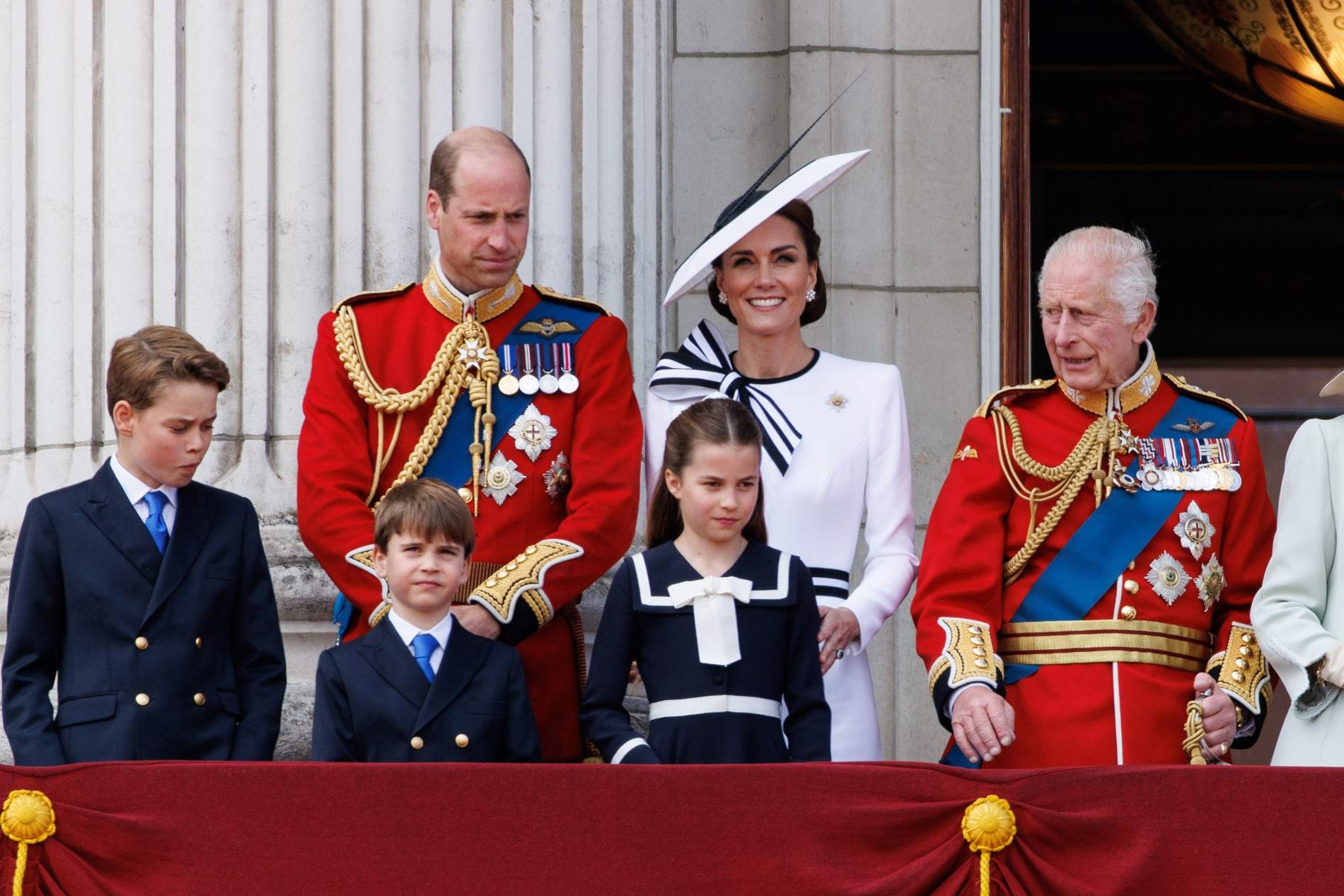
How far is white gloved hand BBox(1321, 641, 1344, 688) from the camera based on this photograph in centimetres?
385

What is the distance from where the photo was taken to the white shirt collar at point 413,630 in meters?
3.87

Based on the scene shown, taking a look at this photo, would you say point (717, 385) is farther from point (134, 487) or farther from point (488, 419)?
point (134, 487)

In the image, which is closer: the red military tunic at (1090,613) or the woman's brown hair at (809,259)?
the red military tunic at (1090,613)

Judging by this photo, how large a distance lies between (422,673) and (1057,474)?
122cm

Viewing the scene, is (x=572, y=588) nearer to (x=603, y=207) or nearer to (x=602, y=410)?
(x=602, y=410)

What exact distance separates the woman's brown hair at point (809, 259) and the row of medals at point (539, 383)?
374 mm

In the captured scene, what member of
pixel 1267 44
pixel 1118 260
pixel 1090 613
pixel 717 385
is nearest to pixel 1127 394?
pixel 1118 260

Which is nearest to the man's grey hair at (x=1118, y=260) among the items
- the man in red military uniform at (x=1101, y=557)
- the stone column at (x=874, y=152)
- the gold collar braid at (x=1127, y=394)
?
the man in red military uniform at (x=1101, y=557)

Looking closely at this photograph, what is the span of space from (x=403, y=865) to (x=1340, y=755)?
1590 mm

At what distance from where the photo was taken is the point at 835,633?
4.18m

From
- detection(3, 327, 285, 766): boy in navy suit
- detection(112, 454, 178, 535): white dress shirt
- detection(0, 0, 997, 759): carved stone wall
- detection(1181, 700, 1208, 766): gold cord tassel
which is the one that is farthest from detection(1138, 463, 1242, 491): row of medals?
detection(112, 454, 178, 535): white dress shirt

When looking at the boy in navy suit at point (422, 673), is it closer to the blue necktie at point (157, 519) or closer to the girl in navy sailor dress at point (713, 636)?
the girl in navy sailor dress at point (713, 636)

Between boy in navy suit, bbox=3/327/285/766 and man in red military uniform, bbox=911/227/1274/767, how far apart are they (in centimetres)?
121

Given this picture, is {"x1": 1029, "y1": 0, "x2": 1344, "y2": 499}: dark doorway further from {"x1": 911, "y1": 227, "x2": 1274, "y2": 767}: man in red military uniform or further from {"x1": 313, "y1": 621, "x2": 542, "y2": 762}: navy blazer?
{"x1": 313, "y1": 621, "x2": 542, "y2": 762}: navy blazer
